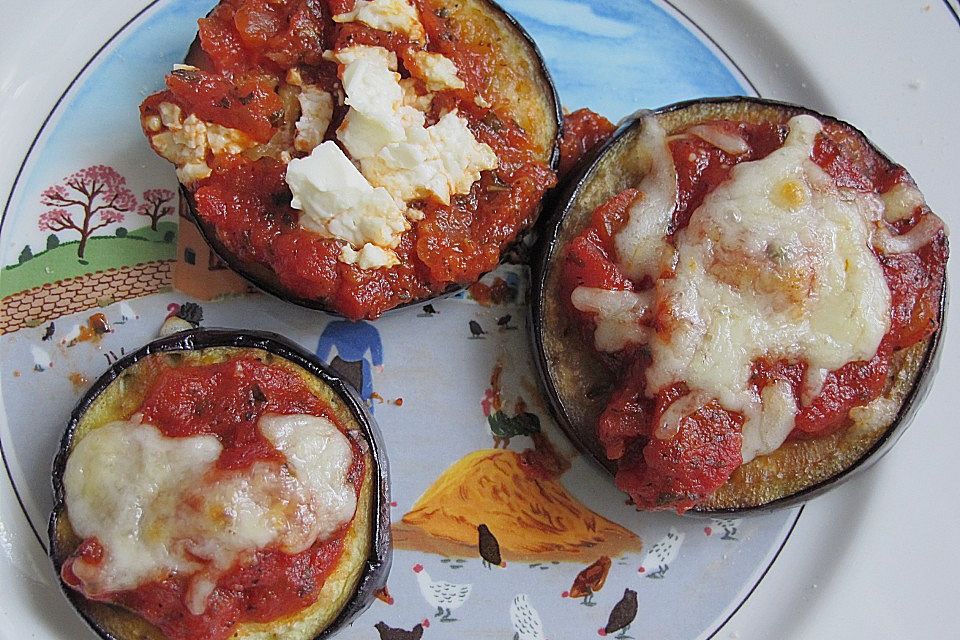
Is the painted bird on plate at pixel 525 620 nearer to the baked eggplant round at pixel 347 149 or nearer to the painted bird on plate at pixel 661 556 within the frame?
the painted bird on plate at pixel 661 556

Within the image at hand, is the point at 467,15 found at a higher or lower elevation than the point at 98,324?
higher

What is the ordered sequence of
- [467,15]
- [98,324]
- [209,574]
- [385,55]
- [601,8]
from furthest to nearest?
[601,8] < [98,324] < [467,15] < [385,55] < [209,574]

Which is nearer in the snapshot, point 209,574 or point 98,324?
point 209,574

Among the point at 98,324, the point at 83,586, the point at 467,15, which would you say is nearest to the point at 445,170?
the point at 467,15

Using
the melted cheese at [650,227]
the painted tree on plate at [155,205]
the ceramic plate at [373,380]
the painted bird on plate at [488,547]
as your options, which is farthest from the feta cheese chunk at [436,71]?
the painted bird on plate at [488,547]

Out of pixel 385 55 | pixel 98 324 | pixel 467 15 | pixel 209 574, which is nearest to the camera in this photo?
pixel 209 574

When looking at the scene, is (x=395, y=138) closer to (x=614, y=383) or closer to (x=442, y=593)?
(x=614, y=383)

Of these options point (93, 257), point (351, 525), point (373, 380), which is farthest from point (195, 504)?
point (93, 257)

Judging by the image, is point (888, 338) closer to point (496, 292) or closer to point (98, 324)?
point (496, 292)
